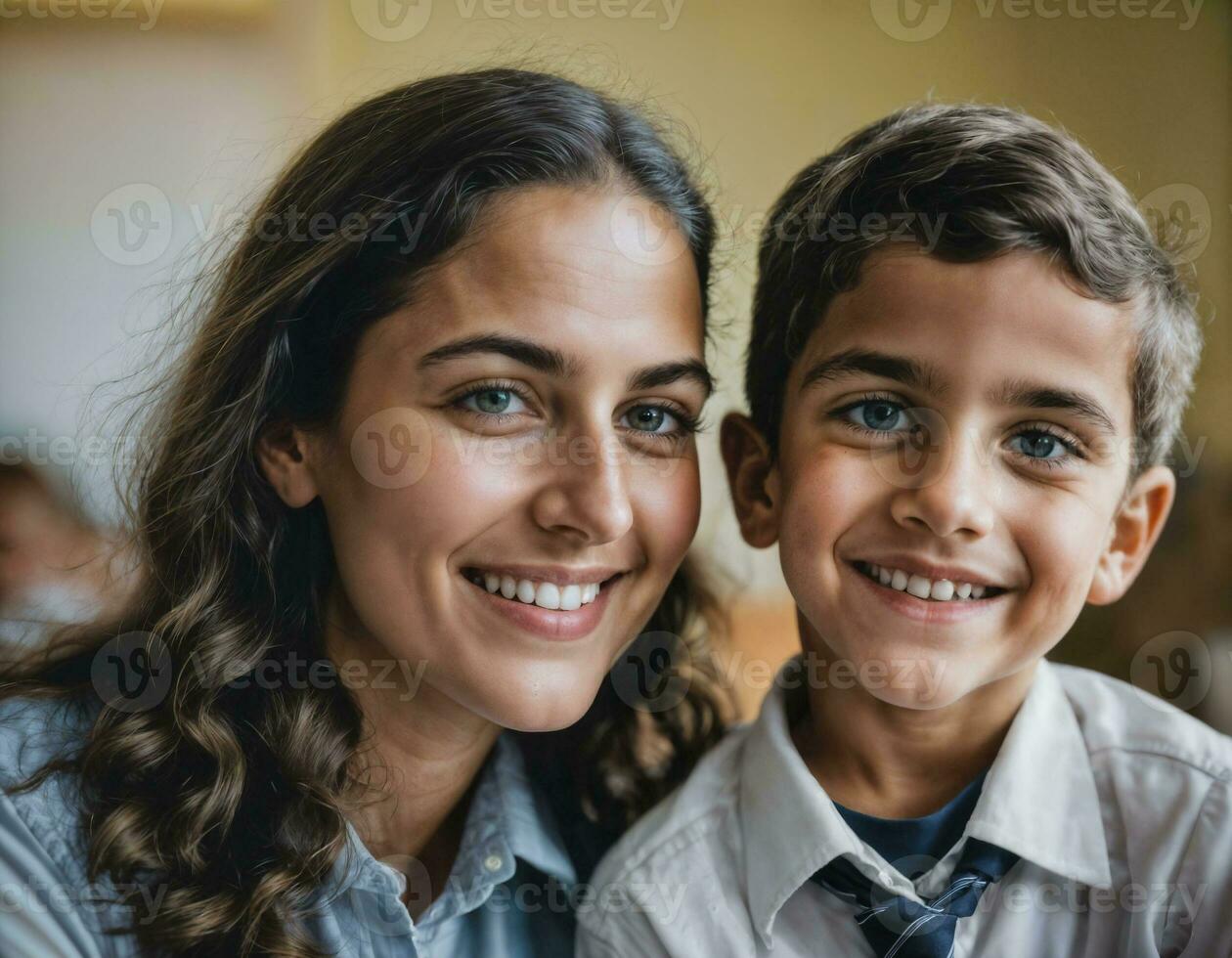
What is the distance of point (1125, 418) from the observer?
0.94 meters

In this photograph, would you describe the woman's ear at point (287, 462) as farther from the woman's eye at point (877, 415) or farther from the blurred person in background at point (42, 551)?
the woman's eye at point (877, 415)

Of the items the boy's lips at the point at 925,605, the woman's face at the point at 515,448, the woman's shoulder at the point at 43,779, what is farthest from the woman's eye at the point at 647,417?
the woman's shoulder at the point at 43,779

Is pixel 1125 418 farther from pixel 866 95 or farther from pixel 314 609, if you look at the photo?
pixel 314 609

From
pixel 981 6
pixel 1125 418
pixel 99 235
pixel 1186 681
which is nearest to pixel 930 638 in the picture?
pixel 1125 418

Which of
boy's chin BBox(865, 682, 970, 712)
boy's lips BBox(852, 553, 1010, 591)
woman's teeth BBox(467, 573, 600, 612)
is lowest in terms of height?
boy's chin BBox(865, 682, 970, 712)

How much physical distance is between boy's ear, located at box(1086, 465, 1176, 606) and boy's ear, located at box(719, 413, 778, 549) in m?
0.29

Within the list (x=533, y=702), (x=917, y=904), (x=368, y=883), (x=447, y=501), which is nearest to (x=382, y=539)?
(x=447, y=501)

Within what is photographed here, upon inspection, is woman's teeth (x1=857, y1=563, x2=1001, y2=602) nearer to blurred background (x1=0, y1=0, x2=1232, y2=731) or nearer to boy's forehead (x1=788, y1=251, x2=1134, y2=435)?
boy's forehead (x1=788, y1=251, x2=1134, y2=435)

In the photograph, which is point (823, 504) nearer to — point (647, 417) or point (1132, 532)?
point (647, 417)

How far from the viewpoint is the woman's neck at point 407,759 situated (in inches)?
41.2

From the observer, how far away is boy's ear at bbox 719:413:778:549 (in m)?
1.04

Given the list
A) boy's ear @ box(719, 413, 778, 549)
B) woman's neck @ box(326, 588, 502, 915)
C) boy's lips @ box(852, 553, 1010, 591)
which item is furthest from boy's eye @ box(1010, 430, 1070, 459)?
woman's neck @ box(326, 588, 502, 915)

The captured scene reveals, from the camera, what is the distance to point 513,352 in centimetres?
92

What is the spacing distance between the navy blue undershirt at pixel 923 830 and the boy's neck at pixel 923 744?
1cm
